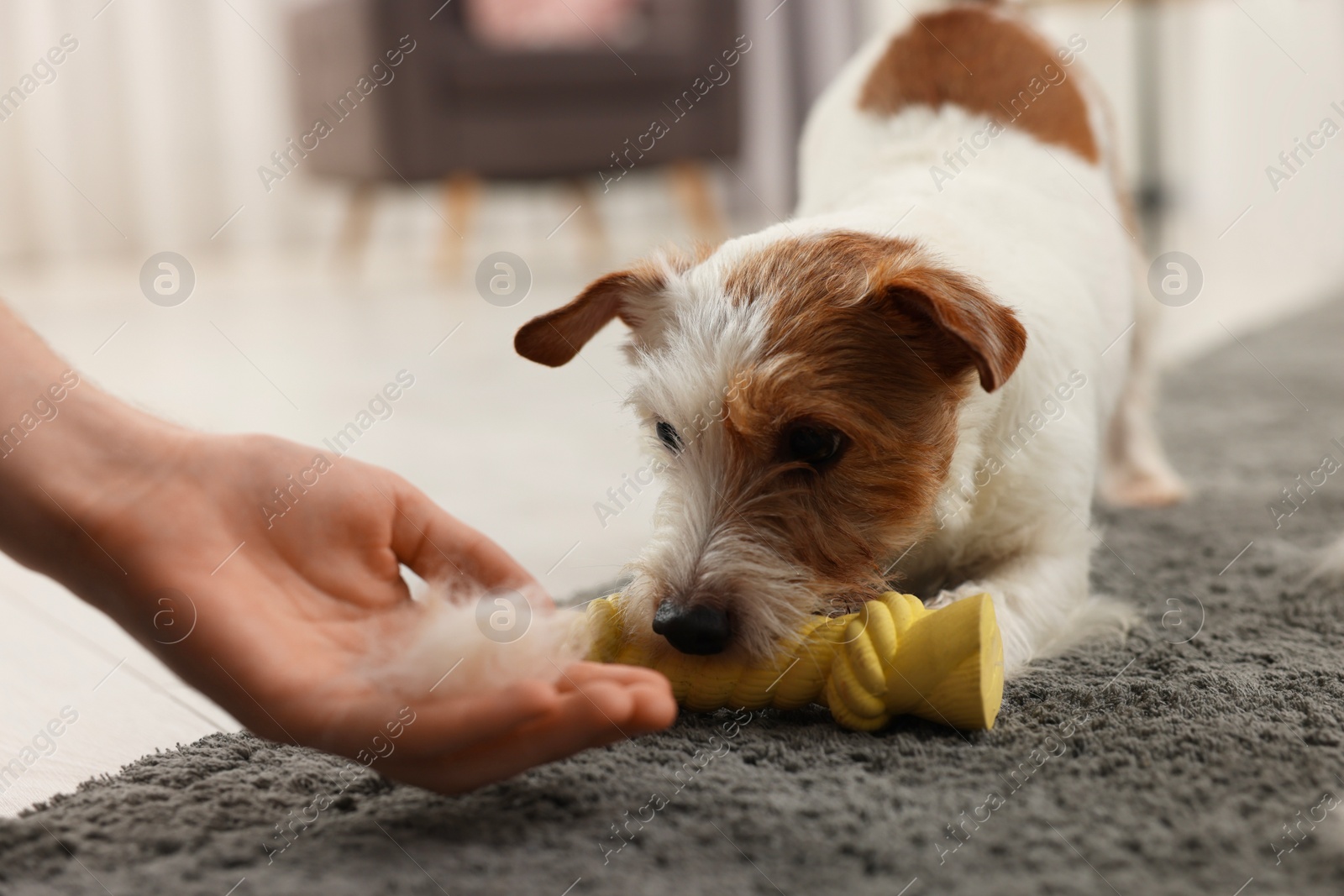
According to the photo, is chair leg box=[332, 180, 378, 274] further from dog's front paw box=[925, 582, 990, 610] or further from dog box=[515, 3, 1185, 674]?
dog's front paw box=[925, 582, 990, 610]

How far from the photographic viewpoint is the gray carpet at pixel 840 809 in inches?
43.5

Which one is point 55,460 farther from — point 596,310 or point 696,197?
point 696,197

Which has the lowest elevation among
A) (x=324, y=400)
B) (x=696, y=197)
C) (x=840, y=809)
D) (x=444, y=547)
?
(x=840, y=809)

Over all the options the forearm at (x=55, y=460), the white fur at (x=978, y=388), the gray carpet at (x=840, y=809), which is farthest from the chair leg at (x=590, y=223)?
the gray carpet at (x=840, y=809)

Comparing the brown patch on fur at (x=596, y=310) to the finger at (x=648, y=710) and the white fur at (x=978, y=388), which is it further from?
the finger at (x=648, y=710)

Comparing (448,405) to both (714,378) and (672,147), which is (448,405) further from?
(672,147)

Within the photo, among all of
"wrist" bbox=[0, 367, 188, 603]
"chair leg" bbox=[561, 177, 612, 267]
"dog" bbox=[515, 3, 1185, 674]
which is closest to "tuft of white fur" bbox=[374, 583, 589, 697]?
"dog" bbox=[515, 3, 1185, 674]

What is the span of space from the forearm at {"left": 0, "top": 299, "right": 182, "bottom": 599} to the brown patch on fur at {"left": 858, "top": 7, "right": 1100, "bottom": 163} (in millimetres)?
1682

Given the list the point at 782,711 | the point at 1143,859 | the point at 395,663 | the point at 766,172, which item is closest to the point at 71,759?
the point at 395,663

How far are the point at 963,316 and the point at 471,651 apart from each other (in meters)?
0.78

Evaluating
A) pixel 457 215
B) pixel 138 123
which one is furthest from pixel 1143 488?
pixel 138 123

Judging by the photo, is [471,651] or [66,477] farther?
[66,477]

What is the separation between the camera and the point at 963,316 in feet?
5.14

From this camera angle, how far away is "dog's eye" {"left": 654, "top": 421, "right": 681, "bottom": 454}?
1.74 metres
